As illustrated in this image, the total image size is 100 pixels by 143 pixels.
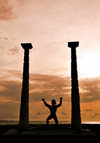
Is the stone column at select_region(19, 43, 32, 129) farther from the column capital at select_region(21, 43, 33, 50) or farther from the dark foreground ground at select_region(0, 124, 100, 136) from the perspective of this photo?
the dark foreground ground at select_region(0, 124, 100, 136)

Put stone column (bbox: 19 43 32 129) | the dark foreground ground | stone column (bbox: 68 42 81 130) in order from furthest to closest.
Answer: stone column (bbox: 19 43 32 129), stone column (bbox: 68 42 81 130), the dark foreground ground

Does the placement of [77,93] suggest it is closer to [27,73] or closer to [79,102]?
[79,102]

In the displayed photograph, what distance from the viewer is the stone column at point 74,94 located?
29.6 metres

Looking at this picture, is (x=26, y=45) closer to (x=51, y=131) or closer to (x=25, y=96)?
(x=25, y=96)

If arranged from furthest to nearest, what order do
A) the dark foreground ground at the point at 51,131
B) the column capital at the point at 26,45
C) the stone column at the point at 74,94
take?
the column capital at the point at 26,45 → the stone column at the point at 74,94 → the dark foreground ground at the point at 51,131

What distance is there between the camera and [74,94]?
3048 cm

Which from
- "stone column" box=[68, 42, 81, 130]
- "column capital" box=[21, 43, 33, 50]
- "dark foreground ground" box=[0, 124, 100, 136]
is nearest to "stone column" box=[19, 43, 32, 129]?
"column capital" box=[21, 43, 33, 50]

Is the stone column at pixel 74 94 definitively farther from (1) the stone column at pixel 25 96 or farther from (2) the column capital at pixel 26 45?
(1) the stone column at pixel 25 96

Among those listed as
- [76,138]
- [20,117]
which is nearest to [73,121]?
[76,138]

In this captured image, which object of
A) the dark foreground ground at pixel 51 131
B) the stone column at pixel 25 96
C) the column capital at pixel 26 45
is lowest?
the dark foreground ground at pixel 51 131

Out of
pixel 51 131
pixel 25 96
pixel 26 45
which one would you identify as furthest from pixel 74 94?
pixel 26 45

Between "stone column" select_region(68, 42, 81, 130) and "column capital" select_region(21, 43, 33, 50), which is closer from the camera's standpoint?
"stone column" select_region(68, 42, 81, 130)

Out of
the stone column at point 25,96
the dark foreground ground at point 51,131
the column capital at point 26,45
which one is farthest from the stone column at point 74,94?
the stone column at point 25,96

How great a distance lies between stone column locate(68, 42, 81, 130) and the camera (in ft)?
97.0
